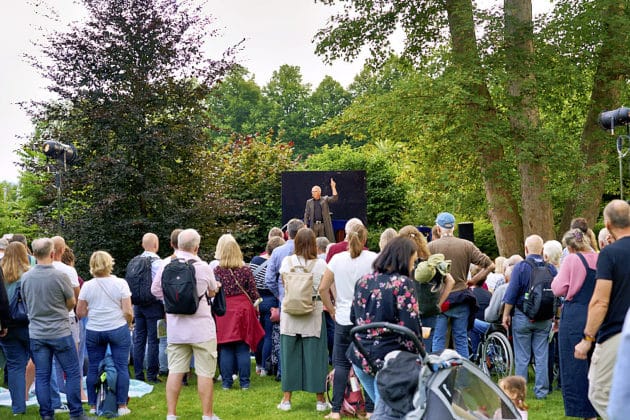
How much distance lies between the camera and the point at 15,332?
7.67m

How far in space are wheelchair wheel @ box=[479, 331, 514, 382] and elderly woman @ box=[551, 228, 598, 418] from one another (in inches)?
76.4

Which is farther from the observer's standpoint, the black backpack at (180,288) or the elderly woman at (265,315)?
Answer: the elderly woman at (265,315)

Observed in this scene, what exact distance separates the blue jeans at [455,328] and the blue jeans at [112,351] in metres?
3.07

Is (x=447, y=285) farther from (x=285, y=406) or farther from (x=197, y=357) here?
(x=197, y=357)

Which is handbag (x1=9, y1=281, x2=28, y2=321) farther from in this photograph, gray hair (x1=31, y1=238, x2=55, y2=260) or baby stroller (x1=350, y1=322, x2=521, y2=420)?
baby stroller (x1=350, y1=322, x2=521, y2=420)

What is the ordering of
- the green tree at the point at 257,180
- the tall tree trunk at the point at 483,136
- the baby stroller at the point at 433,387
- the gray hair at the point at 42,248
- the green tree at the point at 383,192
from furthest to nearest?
the green tree at the point at 383,192, the green tree at the point at 257,180, the tall tree trunk at the point at 483,136, the gray hair at the point at 42,248, the baby stroller at the point at 433,387

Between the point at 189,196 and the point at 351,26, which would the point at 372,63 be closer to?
the point at 351,26

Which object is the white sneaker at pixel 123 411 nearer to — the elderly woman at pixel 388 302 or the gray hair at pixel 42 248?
the gray hair at pixel 42 248

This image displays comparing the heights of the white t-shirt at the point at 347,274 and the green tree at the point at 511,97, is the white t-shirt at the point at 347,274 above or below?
below

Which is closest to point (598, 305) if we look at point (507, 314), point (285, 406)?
point (507, 314)

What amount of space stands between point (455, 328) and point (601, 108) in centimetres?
1024

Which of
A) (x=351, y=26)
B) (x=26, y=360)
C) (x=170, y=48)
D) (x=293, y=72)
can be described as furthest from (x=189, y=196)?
(x=293, y=72)

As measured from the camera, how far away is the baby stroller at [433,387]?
436 cm

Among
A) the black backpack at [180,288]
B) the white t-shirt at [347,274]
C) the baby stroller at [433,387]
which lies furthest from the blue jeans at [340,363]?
the baby stroller at [433,387]
